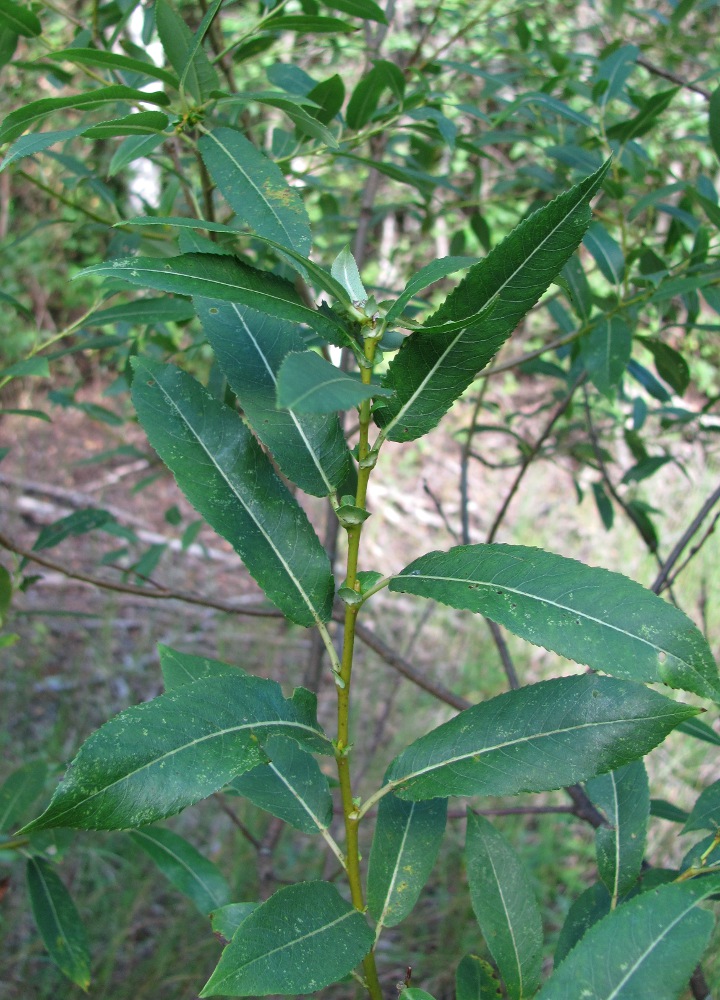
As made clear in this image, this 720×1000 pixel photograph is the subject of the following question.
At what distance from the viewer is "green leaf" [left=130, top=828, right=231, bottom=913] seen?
1.09 metres

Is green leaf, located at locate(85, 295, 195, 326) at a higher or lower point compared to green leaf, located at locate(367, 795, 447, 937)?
higher

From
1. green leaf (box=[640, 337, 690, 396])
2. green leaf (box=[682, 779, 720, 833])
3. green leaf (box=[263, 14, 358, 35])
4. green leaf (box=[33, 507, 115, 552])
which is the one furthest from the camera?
green leaf (box=[33, 507, 115, 552])

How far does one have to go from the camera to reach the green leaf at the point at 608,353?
1115mm

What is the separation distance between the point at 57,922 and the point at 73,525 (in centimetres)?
63

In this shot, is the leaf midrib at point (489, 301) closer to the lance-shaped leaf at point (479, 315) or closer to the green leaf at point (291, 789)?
the lance-shaped leaf at point (479, 315)

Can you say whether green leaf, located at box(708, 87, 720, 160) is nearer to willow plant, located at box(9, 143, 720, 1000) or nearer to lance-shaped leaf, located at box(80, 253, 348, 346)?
willow plant, located at box(9, 143, 720, 1000)

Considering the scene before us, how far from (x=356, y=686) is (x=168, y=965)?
4.38 feet

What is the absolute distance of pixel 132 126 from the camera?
2.59 ft

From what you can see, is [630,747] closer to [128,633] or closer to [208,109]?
[208,109]

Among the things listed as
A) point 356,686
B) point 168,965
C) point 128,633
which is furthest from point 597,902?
point 128,633

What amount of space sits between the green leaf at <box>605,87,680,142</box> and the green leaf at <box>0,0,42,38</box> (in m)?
0.82

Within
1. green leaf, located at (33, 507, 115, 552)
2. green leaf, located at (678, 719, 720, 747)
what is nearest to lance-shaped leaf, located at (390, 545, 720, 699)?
green leaf, located at (678, 719, 720, 747)

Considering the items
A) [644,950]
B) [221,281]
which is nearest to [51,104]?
[221,281]

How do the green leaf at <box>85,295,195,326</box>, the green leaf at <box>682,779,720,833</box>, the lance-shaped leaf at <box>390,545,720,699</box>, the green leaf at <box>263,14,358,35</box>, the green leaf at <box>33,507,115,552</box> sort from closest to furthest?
1. the lance-shaped leaf at <box>390,545,720,699</box>
2. the green leaf at <box>682,779,720,833</box>
3. the green leaf at <box>263,14,358,35</box>
4. the green leaf at <box>85,295,195,326</box>
5. the green leaf at <box>33,507,115,552</box>
